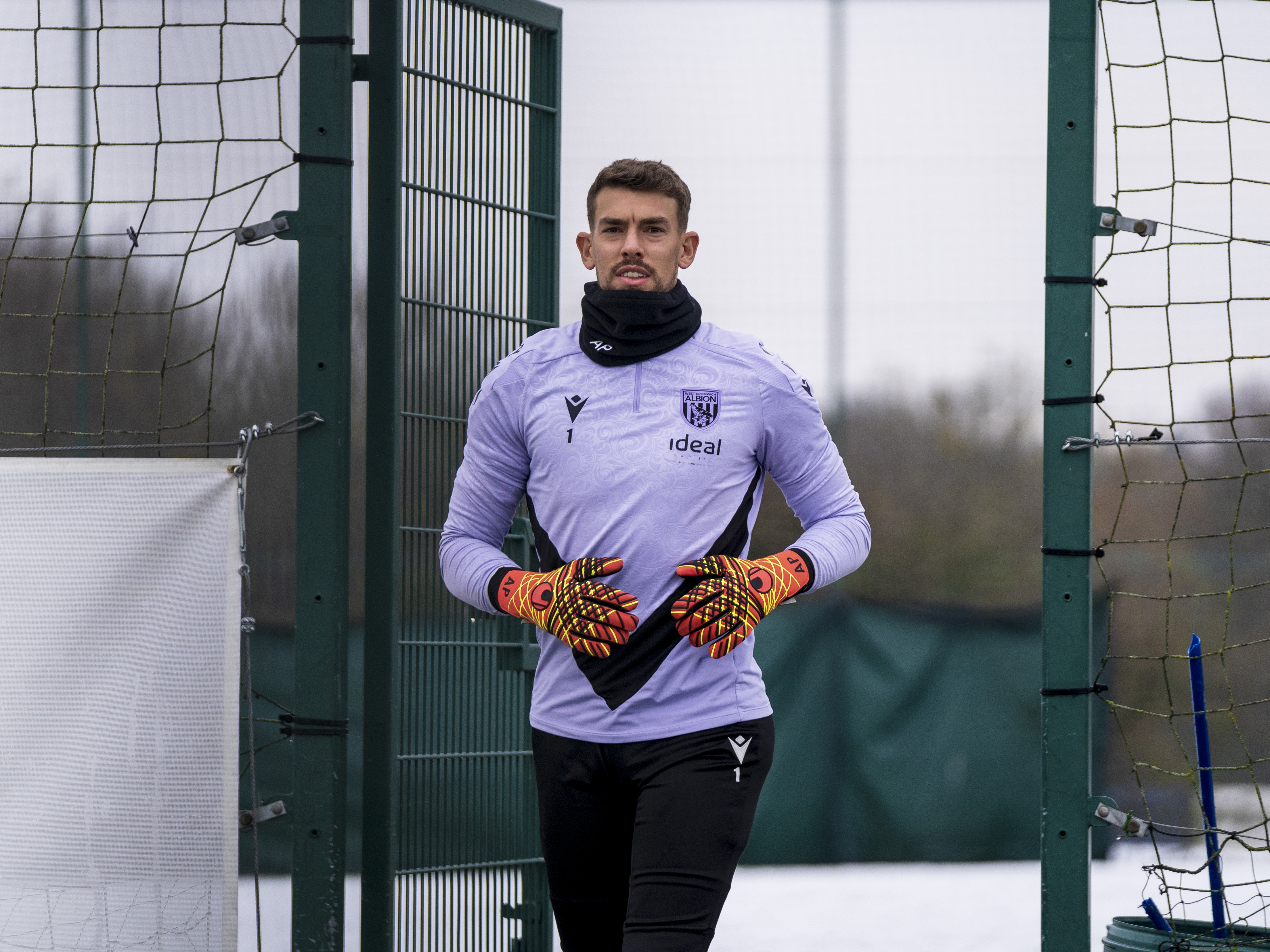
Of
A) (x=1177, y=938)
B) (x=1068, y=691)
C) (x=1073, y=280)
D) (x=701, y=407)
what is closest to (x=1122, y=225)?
(x=1073, y=280)

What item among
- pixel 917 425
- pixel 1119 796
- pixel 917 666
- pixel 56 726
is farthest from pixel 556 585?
pixel 917 425

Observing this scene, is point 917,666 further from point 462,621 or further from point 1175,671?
point 462,621

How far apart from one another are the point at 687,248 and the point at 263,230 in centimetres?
99

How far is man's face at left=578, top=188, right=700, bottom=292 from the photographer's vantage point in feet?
7.02

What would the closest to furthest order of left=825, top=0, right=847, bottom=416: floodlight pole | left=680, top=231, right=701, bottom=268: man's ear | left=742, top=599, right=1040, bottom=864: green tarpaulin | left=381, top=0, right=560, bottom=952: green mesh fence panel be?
left=680, top=231, right=701, bottom=268: man's ear → left=381, top=0, right=560, bottom=952: green mesh fence panel → left=742, top=599, right=1040, bottom=864: green tarpaulin → left=825, top=0, right=847, bottom=416: floodlight pole

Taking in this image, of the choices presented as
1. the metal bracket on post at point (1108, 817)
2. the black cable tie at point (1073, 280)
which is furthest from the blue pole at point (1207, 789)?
the black cable tie at point (1073, 280)

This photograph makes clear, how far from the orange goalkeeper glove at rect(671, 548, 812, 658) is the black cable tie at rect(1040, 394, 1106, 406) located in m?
0.93

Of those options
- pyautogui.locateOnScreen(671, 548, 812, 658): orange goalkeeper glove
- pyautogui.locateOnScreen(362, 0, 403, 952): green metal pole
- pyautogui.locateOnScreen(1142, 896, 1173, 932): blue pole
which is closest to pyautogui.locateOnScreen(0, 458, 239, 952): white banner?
pyautogui.locateOnScreen(362, 0, 403, 952): green metal pole

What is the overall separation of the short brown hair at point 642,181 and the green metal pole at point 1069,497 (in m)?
0.89

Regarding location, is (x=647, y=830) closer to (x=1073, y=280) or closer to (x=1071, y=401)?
(x=1071, y=401)

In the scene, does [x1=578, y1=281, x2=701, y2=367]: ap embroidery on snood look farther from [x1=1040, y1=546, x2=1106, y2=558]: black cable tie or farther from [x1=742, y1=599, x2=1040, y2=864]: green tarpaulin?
Result: [x1=742, y1=599, x2=1040, y2=864]: green tarpaulin

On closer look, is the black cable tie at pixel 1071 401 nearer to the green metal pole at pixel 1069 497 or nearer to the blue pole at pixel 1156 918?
the green metal pole at pixel 1069 497

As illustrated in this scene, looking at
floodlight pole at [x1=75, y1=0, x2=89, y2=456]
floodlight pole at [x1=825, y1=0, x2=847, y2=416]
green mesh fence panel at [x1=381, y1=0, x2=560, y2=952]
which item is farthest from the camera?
floodlight pole at [x1=825, y1=0, x2=847, y2=416]

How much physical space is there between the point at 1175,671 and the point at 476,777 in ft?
14.9
